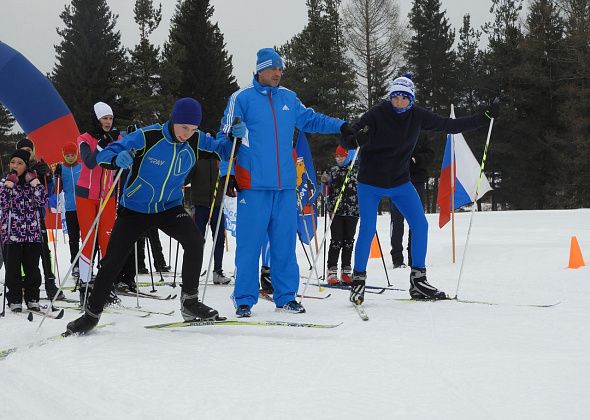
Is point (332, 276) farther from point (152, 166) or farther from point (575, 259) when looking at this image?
point (152, 166)

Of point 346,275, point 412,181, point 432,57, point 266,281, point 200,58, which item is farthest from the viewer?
point 200,58

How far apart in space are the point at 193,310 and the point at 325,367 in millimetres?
1559

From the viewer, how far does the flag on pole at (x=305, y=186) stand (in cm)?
671

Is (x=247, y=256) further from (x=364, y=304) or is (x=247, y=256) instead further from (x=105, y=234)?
(x=105, y=234)

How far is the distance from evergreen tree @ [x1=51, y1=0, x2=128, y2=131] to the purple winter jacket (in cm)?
2897

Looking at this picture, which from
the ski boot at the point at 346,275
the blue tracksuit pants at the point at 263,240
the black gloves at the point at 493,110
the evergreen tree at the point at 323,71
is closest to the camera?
the blue tracksuit pants at the point at 263,240

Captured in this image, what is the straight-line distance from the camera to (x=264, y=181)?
4891 mm

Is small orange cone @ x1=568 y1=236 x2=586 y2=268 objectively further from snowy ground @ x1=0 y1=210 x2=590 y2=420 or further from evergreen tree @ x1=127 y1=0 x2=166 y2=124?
evergreen tree @ x1=127 y1=0 x2=166 y2=124

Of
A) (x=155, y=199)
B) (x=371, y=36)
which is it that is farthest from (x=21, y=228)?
(x=371, y=36)

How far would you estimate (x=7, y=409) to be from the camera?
9.18 ft

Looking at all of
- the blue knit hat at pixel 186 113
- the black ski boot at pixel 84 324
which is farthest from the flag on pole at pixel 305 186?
the black ski boot at pixel 84 324

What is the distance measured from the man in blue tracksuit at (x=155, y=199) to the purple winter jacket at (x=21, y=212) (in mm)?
1692

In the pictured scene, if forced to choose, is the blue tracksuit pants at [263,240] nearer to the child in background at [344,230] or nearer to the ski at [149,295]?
the ski at [149,295]

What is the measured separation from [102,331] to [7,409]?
1.57m
